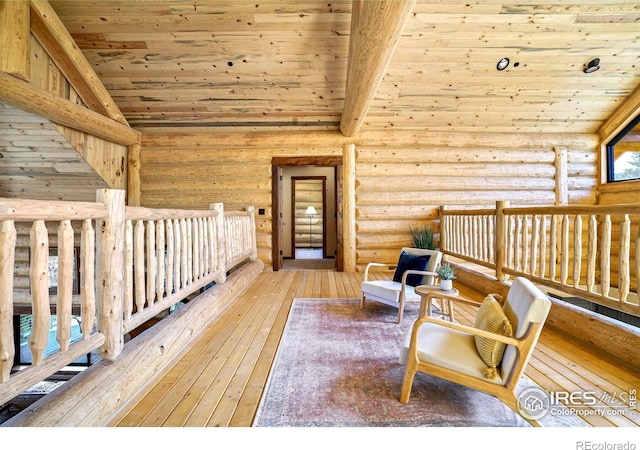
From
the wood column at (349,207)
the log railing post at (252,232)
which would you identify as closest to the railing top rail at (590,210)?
the wood column at (349,207)

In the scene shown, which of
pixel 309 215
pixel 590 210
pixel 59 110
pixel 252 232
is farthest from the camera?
pixel 309 215

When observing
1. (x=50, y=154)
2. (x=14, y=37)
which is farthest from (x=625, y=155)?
(x=50, y=154)

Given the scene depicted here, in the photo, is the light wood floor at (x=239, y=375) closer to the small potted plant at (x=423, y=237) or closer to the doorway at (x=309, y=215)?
the small potted plant at (x=423, y=237)

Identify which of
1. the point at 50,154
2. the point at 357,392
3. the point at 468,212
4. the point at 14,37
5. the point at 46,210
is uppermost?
the point at 14,37

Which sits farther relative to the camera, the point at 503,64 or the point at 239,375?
the point at 503,64

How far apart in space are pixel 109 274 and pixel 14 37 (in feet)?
12.4

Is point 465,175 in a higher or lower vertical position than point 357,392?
higher

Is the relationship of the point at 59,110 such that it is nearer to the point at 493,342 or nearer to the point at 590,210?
the point at 493,342

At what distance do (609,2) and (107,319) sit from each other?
646 cm

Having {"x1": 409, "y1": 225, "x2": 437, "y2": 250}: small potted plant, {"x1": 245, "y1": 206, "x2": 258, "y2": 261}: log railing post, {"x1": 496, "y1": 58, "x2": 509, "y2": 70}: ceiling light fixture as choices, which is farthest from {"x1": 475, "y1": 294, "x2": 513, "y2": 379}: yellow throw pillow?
{"x1": 245, "y1": 206, "x2": 258, "y2": 261}: log railing post

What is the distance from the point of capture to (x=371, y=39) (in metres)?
2.52

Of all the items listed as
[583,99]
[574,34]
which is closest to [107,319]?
[574,34]
